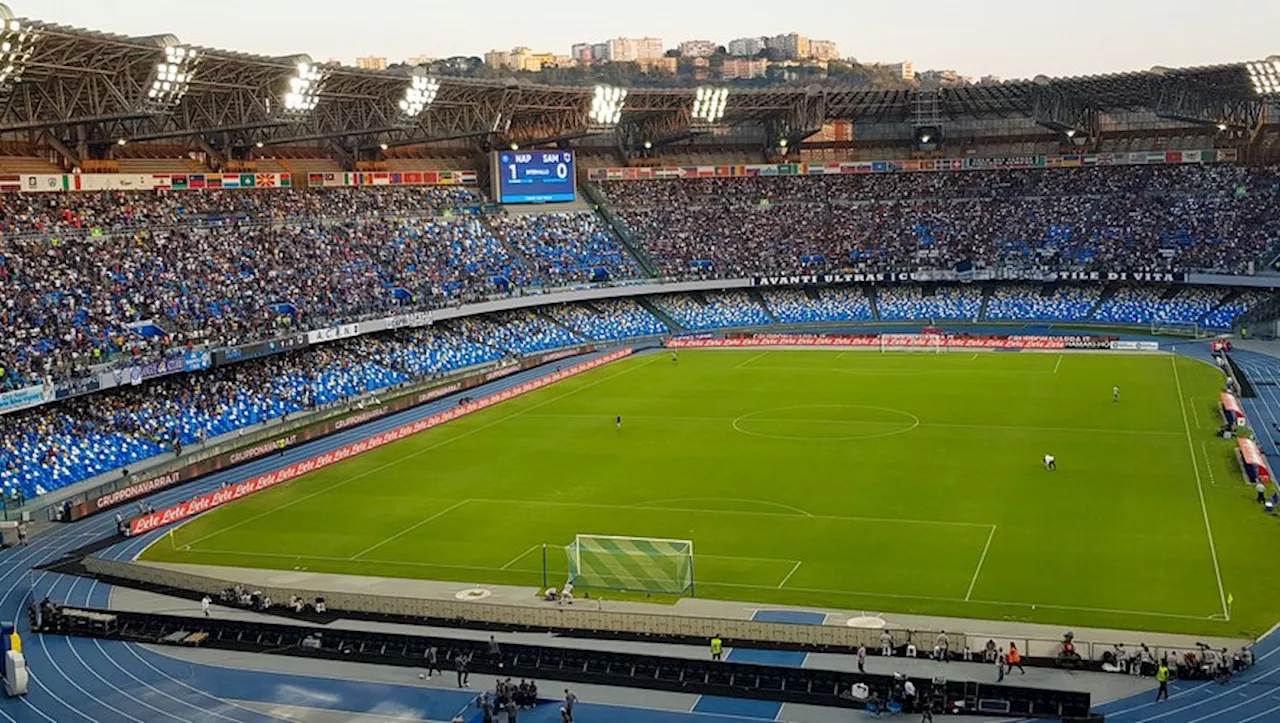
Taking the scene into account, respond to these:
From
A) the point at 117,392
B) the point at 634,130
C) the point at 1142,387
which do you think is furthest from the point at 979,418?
the point at 634,130

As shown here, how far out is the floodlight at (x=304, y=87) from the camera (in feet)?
213

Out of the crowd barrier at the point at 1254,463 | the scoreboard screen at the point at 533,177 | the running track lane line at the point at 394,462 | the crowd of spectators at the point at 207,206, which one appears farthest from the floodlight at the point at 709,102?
the crowd barrier at the point at 1254,463

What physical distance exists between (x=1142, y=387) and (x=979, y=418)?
11.6 m

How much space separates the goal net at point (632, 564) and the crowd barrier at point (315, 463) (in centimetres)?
1715

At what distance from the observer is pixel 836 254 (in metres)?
96.8

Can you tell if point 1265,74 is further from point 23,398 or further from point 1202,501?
point 23,398

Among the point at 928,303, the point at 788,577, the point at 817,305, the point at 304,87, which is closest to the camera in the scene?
the point at 788,577

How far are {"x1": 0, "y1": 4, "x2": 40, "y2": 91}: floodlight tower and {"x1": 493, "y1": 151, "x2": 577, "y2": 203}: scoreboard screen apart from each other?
44.1 metres

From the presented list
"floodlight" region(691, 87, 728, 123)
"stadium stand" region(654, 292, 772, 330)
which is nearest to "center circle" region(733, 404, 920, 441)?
"stadium stand" region(654, 292, 772, 330)

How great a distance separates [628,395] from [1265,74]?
45.7 metres

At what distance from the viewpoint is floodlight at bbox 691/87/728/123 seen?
305 ft

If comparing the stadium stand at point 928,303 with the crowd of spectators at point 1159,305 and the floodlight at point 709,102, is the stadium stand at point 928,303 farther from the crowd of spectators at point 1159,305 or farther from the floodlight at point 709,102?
the floodlight at point 709,102

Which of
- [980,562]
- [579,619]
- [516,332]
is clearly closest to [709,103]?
[516,332]

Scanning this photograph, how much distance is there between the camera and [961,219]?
98.7 m
